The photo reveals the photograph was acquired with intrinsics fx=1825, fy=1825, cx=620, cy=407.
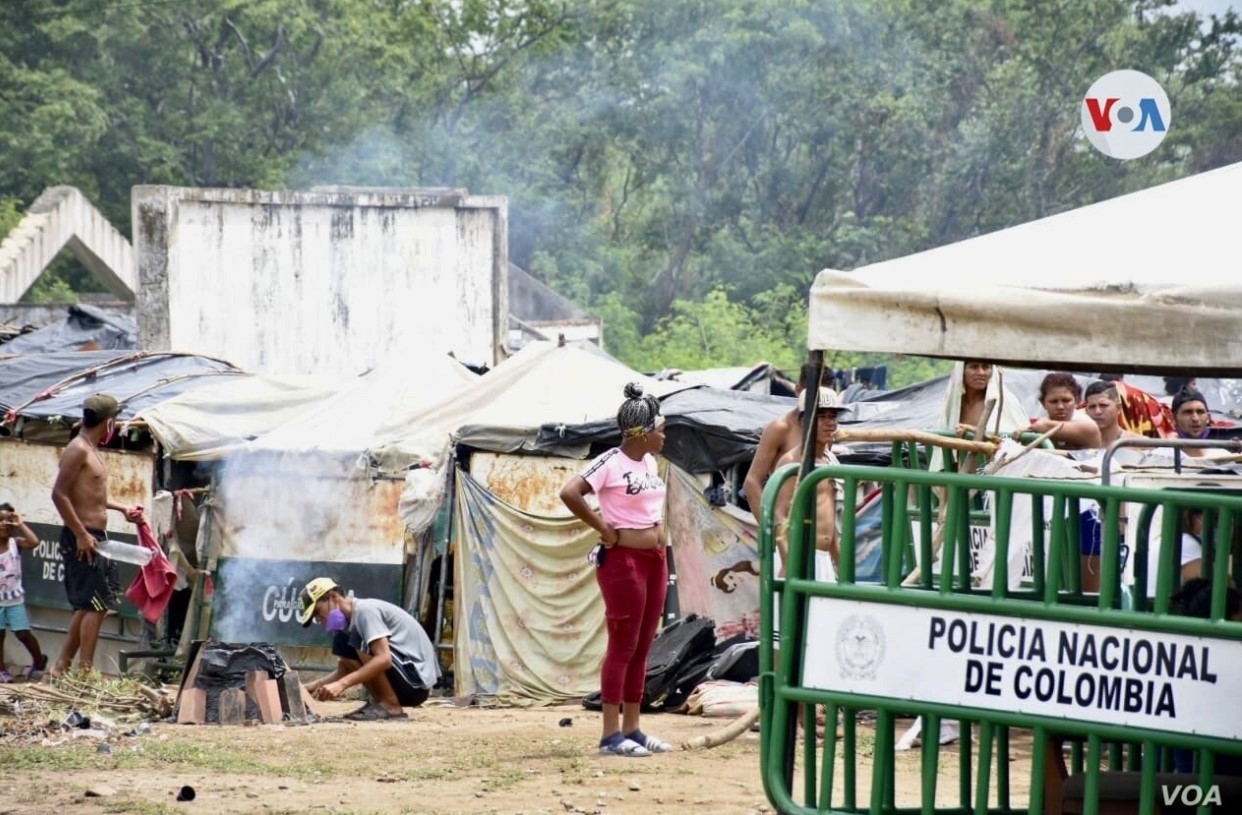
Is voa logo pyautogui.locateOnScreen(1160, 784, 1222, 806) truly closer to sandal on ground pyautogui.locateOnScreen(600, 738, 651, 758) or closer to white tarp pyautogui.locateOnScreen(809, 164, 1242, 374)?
white tarp pyautogui.locateOnScreen(809, 164, 1242, 374)

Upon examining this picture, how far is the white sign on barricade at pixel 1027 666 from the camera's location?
15.1 ft

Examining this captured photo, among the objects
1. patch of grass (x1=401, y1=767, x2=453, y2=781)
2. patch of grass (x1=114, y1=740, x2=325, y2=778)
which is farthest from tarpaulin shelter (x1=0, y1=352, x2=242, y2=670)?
patch of grass (x1=401, y1=767, x2=453, y2=781)

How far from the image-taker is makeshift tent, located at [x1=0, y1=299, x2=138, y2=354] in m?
21.1

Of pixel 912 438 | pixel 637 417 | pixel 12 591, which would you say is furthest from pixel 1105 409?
pixel 12 591

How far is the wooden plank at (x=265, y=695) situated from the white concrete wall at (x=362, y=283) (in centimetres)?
1156

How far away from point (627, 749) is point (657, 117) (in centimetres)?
3411

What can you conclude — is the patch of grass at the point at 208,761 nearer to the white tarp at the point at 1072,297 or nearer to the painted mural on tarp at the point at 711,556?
the white tarp at the point at 1072,297

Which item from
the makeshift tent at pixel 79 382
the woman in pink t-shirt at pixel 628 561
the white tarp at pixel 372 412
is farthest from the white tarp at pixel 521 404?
the woman in pink t-shirt at pixel 628 561

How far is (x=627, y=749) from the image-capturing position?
27.7 feet

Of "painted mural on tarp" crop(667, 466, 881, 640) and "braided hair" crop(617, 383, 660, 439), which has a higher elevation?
"braided hair" crop(617, 383, 660, 439)

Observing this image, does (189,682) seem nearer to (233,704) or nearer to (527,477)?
(233,704)

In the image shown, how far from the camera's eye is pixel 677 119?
4134 centimetres

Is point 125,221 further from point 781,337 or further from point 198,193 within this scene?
point 198,193

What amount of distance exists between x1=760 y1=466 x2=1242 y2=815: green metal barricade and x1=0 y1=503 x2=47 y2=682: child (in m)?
9.82
